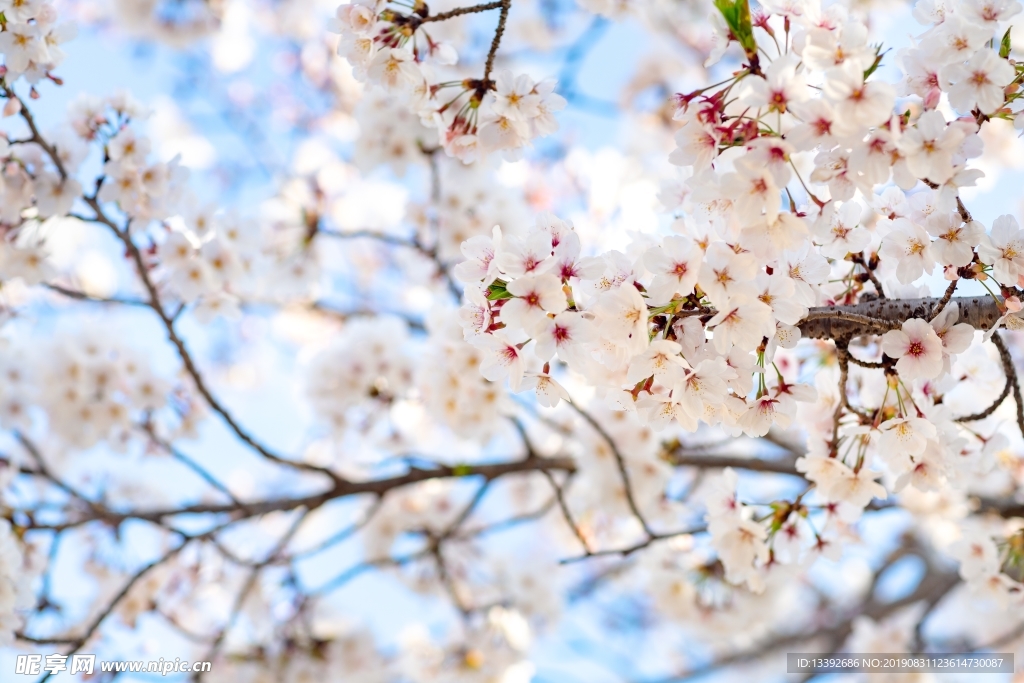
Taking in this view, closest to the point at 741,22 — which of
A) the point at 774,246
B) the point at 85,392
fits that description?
the point at 774,246

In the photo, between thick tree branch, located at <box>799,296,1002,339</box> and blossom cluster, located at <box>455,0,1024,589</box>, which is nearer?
blossom cluster, located at <box>455,0,1024,589</box>

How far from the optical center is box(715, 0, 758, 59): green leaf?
3.89 feet

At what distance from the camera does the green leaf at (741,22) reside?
1.19 metres

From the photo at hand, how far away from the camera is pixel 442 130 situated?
1.63 m

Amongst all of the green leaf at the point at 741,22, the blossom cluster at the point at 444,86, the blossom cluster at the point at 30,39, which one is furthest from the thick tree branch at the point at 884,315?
the blossom cluster at the point at 30,39

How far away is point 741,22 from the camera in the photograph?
1.19m

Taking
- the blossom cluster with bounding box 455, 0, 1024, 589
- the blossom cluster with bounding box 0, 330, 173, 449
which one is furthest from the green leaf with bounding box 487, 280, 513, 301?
the blossom cluster with bounding box 0, 330, 173, 449

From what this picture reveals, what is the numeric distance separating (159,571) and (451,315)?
186cm

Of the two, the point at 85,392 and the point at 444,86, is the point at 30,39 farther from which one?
the point at 85,392

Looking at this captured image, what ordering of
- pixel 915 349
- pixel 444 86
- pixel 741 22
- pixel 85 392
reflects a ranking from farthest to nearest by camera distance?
pixel 85 392 → pixel 444 86 → pixel 915 349 → pixel 741 22

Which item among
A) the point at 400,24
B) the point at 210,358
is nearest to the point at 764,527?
the point at 400,24

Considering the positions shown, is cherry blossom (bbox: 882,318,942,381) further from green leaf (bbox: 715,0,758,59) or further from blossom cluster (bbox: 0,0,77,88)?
blossom cluster (bbox: 0,0,77,88)

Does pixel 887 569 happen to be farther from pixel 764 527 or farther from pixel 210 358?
pixel 210 358

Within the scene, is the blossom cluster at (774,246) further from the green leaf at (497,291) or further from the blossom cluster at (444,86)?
the blossom cluster at (444,86)
